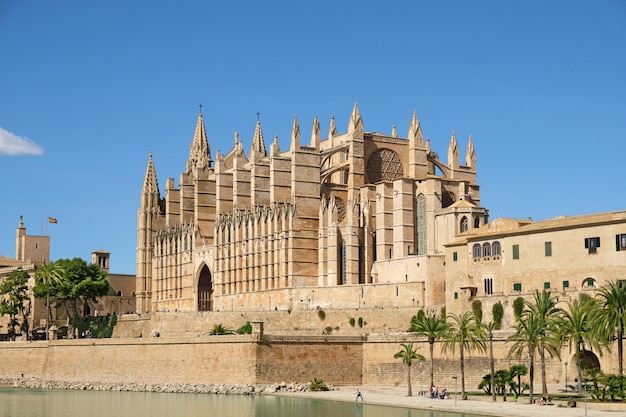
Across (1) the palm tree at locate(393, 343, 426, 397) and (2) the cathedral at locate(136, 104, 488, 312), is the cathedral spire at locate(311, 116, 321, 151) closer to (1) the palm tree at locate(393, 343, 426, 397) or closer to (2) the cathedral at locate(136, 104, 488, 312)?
(2) the cathedral at locate(136, 104, 488, 312)

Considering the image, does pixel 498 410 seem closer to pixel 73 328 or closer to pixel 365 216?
pixel 365 216

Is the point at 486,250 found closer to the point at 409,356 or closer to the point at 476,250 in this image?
the point at 476,250

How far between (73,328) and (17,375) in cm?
1069

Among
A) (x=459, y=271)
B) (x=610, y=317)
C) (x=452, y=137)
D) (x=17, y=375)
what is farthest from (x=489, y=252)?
(x=17, y=375)

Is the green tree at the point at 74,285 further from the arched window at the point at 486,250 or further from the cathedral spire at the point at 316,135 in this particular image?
the arched window at the point at 486,250

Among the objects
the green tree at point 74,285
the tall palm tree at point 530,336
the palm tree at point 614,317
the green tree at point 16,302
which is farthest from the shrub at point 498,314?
the green tree at point 16,302

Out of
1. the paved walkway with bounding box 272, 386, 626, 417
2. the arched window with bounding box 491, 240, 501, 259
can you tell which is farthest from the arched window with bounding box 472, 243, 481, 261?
the paved walkway with bounding box 272, 386, 626, 417

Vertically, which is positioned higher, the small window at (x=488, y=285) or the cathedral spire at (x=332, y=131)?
the cathedral spire at (x=332, y=131)

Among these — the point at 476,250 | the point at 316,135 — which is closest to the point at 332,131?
the point at 316,135

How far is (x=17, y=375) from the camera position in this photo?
71625 mm

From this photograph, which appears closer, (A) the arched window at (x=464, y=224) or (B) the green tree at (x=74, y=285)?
(A) the arched window at (x=464, y=224)

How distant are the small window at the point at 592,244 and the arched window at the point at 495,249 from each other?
5.40 meters

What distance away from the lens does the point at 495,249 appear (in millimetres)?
57219

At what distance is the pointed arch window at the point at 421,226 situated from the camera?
2778 inches
